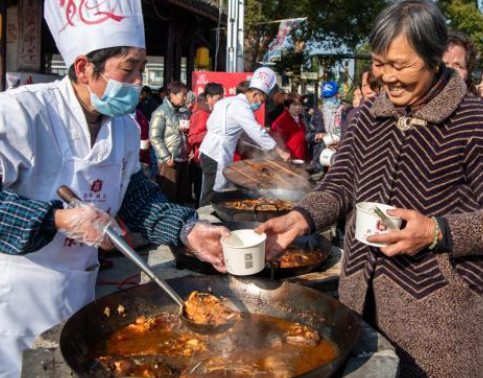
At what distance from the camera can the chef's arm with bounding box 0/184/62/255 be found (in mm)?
1950

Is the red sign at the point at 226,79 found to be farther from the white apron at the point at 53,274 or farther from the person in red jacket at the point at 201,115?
the white apron at the point at 53,274

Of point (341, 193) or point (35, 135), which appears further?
Answer: point (341, 193)

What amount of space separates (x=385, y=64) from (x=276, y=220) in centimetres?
87

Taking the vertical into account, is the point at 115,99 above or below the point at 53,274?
above

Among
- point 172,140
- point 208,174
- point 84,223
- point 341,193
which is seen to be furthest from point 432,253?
point 172,140

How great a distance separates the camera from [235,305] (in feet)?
8.23

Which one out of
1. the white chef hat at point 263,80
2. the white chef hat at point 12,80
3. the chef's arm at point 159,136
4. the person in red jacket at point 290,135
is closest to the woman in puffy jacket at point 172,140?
the chef's arm at point 159,136

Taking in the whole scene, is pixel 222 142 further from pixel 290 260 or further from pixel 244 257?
pixel 244 257

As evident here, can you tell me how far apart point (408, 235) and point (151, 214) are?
4.28 ft

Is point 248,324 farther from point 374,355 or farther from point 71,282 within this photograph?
point 71,282

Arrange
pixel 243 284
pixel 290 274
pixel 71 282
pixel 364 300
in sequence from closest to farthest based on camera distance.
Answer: pixel 364 300 → pixel 71 282 → pixel 243 284 → pixel 290 274

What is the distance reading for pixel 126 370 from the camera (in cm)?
184

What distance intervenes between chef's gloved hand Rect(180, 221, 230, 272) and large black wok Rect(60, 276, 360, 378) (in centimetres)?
11

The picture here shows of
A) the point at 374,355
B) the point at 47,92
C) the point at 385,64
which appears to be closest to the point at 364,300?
the point at 374,355
